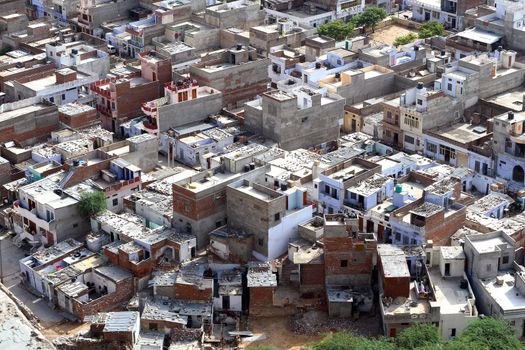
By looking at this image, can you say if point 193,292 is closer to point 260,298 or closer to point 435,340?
point 260,298

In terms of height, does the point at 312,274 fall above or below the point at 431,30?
below

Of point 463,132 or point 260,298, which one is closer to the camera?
point 260,298

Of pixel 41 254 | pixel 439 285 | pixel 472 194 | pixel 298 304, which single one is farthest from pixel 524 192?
pixel 41 254

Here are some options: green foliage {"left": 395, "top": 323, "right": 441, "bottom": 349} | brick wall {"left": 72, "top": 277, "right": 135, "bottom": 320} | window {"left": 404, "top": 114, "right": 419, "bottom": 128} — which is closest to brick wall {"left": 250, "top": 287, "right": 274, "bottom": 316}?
brick wall {"left": 72, "top": 277, "right": 135, "bottom": 320}

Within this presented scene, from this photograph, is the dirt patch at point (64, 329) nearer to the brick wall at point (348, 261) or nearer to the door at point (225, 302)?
the door at point (225, 302)

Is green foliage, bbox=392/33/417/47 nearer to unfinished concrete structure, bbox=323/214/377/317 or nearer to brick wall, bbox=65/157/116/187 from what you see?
brick wall, bbox=65/157/116/187

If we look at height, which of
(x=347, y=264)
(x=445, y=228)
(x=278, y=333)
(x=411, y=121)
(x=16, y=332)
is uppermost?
(x=16, y=332)

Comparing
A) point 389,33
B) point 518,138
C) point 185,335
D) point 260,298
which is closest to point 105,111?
point 260,298

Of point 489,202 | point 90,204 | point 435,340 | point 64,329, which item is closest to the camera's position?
point 435,340

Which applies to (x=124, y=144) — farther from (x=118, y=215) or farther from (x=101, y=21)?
(x=101, y=21)
